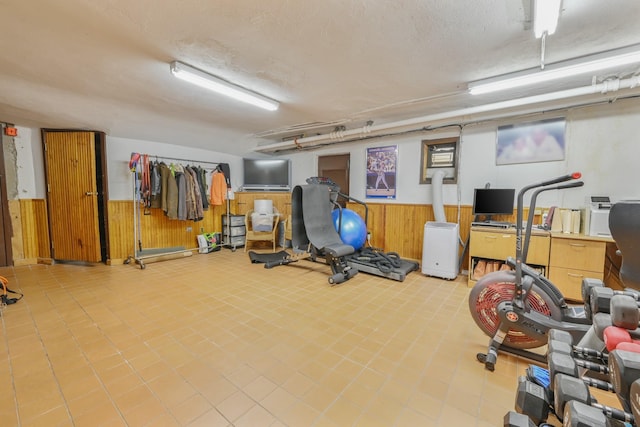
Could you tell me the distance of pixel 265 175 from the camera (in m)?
6.44

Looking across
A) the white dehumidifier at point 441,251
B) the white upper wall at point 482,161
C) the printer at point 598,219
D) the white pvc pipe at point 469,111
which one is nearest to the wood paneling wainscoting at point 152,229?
the white upper wall at point 482,161

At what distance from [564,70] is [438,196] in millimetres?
2127

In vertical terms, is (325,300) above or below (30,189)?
below

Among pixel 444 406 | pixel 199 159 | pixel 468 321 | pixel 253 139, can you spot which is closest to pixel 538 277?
pixel 468 321

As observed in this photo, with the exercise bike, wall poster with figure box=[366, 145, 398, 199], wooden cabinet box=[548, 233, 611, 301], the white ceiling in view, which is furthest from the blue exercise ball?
wooden cabinet box=[548, 233, 611, 301]

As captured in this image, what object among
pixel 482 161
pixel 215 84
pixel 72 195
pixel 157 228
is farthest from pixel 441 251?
pixel 72 195

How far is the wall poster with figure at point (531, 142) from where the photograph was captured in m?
3.50

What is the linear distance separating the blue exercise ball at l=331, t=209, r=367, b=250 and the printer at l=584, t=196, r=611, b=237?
286 cm

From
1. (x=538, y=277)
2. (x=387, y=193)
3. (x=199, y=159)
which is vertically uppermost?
(x=199, y=159)

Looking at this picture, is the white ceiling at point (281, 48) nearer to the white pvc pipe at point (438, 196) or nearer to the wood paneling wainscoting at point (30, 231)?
the white pvc pipe at point (438, 196)

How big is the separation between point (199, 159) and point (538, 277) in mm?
6153

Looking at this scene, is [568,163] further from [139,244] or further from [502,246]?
[139,244]

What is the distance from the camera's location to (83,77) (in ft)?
9.38

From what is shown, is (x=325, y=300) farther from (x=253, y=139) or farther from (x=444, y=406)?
(x=253, y=139)
